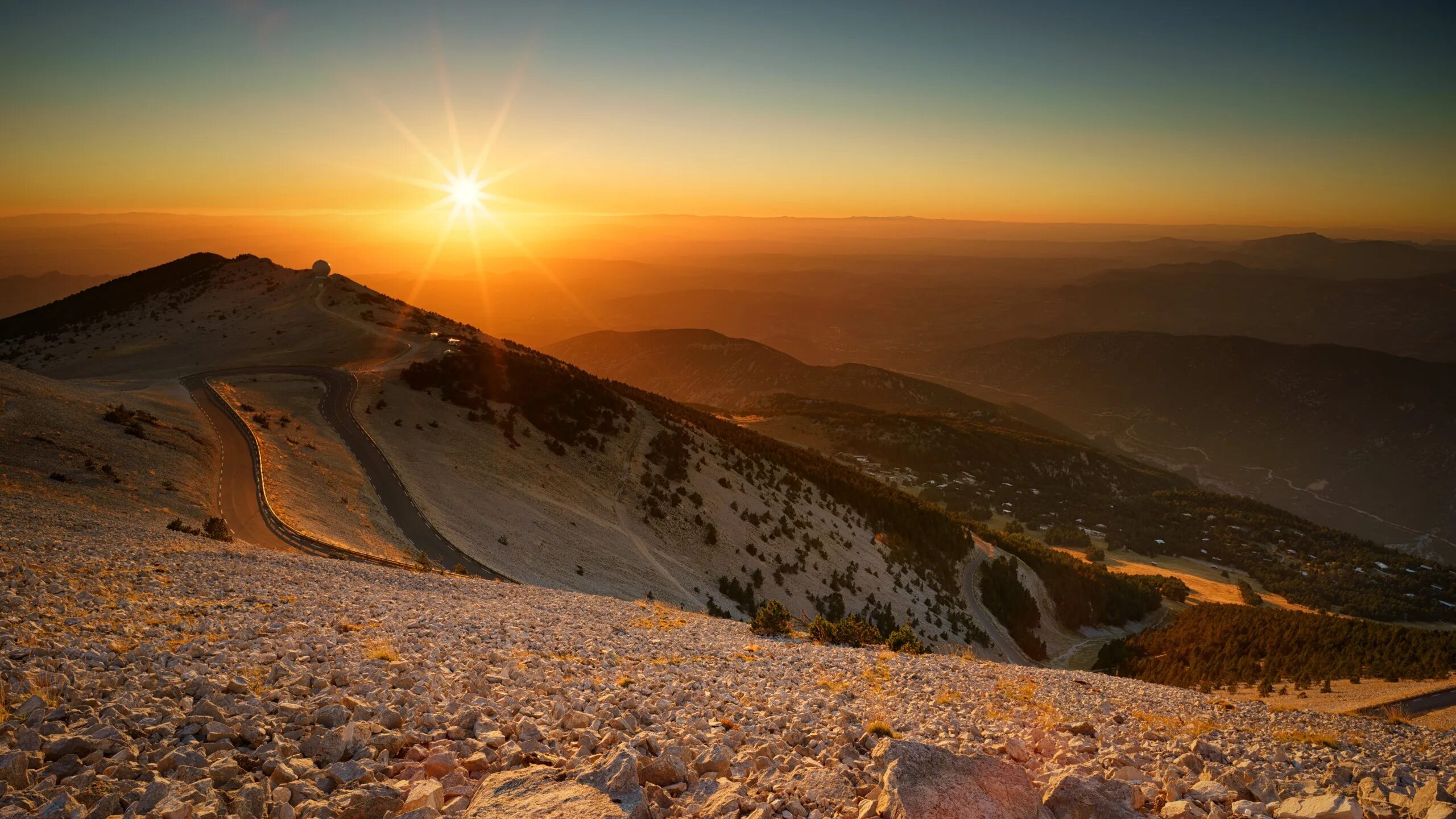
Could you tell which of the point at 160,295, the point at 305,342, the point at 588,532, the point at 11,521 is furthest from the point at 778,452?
the point at 160,295

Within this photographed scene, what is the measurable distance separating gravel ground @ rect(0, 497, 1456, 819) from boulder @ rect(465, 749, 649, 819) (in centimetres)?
3

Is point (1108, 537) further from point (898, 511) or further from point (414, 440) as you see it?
point (414, 440)

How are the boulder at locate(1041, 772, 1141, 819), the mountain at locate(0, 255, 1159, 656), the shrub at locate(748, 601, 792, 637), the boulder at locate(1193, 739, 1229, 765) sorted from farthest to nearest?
1. the mountain at locate(0, 255, 1159, 656)
2. the shrub at locate(748, 601, 792, 637)
3. the boulder at locate(1193, 739, 1229, 765)
4. the boulder at locate(1041, 772, 1141, 819)

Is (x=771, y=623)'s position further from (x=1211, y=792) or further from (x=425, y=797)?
(x=425, y=797)

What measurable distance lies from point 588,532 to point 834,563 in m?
19.6

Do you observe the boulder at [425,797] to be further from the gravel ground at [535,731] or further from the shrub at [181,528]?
the shrub at [181,528]

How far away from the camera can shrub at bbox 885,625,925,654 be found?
19.9 m

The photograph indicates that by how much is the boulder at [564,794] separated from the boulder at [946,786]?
7.38 feet

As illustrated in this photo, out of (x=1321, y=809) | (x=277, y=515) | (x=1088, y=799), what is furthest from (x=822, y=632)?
(x=277, y=515)

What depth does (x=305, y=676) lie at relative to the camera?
7832mm

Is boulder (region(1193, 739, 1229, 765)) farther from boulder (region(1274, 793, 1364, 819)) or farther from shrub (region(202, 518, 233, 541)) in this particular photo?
shrub (region(202, 518, 233, 541))

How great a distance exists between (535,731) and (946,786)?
14.1ft

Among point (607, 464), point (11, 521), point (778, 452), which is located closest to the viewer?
point (11, 521)

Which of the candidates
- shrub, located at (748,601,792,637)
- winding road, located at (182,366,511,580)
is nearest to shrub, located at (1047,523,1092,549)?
shrub, located at (748,601,792,637)
